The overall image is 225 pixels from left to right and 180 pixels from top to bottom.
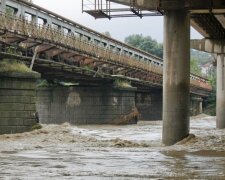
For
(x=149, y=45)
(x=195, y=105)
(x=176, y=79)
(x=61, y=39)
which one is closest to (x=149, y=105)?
(x=195, y=105)

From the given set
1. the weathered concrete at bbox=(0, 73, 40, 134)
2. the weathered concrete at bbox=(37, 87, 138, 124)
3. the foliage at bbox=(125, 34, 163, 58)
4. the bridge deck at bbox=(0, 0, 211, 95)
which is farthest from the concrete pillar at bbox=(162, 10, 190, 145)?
the foliage at bbox=(125, 34, 163, 58)

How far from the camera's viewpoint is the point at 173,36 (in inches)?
873

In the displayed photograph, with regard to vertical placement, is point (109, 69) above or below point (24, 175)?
above

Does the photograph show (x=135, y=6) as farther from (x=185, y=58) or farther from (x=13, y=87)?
(x=13, y=87)

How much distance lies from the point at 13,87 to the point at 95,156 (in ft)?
55.1

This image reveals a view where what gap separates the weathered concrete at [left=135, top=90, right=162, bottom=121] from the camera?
78.1 meters

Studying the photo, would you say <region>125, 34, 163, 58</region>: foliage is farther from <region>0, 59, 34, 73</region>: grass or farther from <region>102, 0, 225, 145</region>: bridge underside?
<region>102, 0, 225, 145</region>: bridge underside

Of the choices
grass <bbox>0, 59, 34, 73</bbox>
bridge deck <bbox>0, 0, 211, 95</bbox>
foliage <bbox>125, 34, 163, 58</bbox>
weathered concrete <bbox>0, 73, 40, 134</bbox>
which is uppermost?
foliage <bbox>125, 34, 163, 58</bbox>

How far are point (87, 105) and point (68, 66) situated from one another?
1436 centimetres

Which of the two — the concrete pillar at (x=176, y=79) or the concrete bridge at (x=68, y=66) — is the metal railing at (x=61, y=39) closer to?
the concrete bridge at (x=68, y=66)

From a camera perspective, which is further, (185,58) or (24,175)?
(185,58)

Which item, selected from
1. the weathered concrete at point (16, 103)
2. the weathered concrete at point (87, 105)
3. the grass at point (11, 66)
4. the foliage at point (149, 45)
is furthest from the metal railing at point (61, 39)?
the foliage at point (149, 45)

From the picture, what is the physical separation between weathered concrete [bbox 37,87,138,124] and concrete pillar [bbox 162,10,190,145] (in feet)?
110

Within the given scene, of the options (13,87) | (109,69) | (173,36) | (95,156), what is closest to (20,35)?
(13,87)
